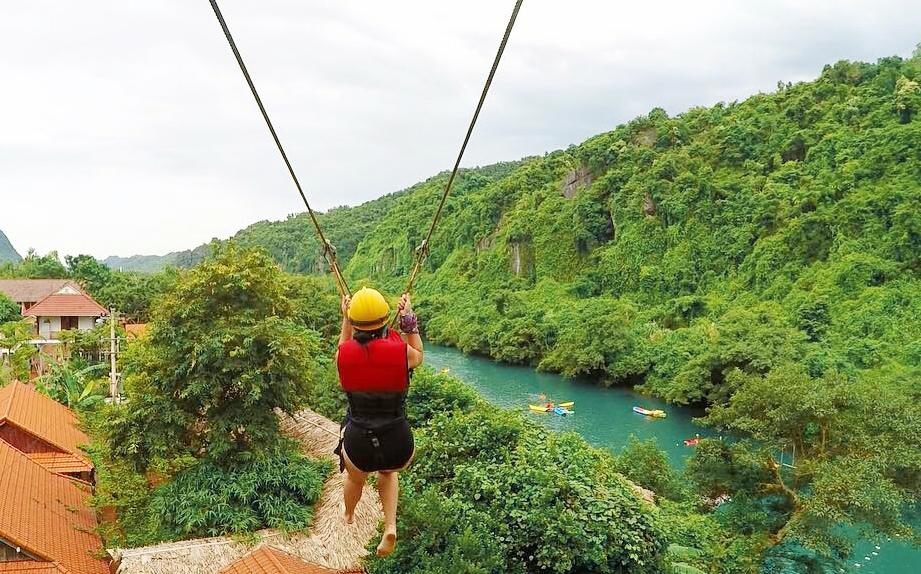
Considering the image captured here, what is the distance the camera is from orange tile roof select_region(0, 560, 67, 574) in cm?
740

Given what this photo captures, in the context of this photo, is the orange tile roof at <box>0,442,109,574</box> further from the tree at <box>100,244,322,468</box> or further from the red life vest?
the red life vest

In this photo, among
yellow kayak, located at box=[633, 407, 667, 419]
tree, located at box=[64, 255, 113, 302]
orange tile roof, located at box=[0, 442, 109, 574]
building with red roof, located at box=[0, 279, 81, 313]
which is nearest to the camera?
orange tile roof, located at box=[0, 442, 109, 574]

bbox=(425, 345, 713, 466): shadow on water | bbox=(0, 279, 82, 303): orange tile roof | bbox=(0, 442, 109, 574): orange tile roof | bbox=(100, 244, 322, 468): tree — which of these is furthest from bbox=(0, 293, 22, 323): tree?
bbox=(100, 244, 322, 468): tree

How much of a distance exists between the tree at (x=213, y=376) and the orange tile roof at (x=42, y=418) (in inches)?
135

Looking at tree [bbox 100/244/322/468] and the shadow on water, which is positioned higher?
tree [bbox 100/244/322/468]

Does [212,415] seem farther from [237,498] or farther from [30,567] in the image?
[30,567]

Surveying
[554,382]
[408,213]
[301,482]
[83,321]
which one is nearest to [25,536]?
[301,482]

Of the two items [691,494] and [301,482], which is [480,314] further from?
[301,482]

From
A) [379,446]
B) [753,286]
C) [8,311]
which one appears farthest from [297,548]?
[753,286]

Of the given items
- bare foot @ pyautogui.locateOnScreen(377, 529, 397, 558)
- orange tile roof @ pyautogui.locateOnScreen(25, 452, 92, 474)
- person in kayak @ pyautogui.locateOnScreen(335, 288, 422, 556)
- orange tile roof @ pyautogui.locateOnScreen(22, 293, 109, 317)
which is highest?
person in kayak @ pyautogui.locateOnScreen(335, 288, 422, 556)

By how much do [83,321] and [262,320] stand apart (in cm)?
1913

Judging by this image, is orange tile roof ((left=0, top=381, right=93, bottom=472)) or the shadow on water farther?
the shadow on water

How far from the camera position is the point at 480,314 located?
3881cm

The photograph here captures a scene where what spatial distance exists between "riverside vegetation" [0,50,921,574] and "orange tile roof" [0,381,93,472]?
3.47 meters
